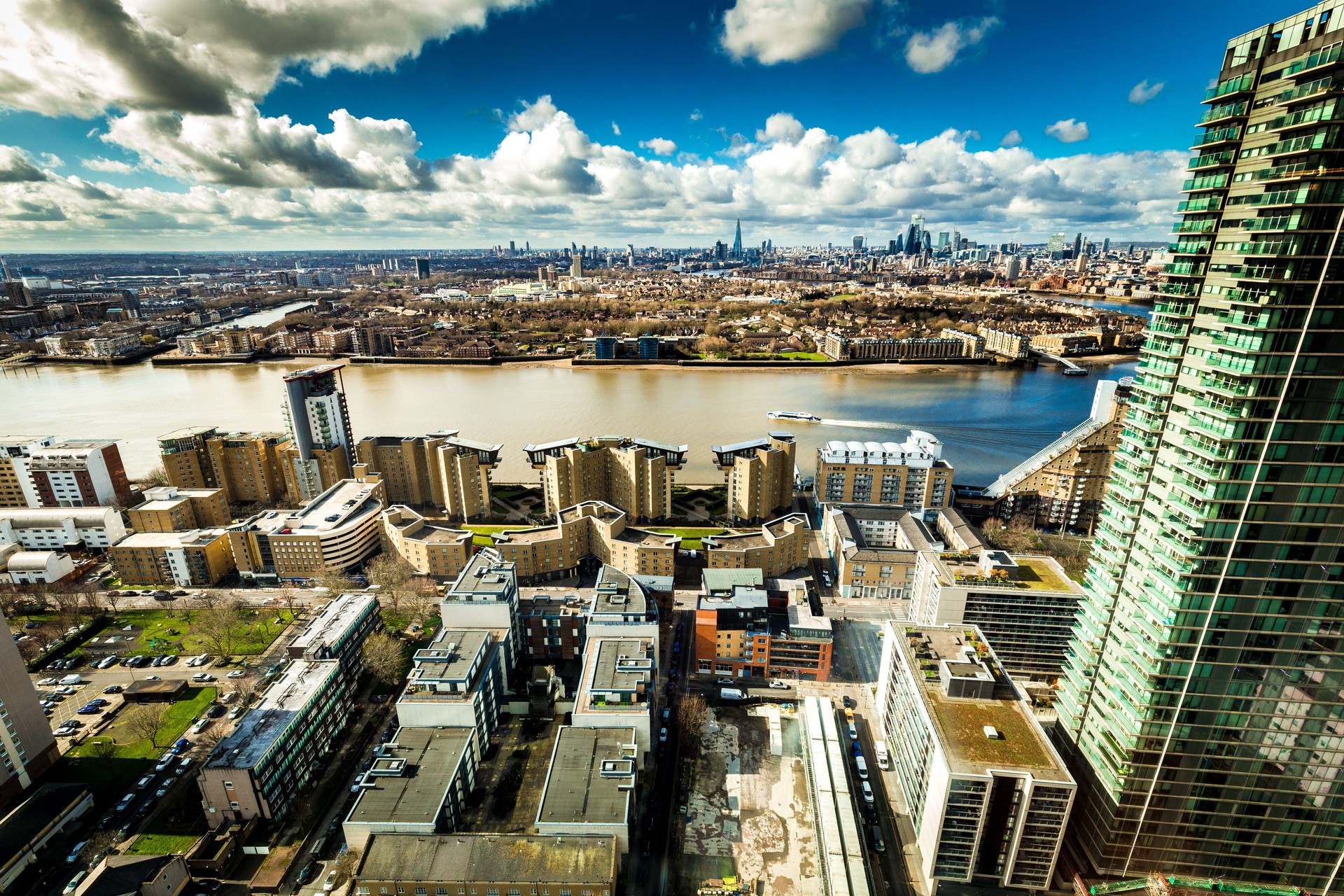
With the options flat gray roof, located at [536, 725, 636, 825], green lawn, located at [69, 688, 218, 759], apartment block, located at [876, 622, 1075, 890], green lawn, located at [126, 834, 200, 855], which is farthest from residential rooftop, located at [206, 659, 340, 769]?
apartment block, located at [876, 622, 1075, 890]

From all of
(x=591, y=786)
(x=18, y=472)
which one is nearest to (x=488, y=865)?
(x=591, y=786)

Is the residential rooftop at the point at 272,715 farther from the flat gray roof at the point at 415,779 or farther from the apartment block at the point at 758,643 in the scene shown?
the apartment block at the point at 758,643

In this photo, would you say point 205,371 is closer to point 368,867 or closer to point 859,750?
point 368,867

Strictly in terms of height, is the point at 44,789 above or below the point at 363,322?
below

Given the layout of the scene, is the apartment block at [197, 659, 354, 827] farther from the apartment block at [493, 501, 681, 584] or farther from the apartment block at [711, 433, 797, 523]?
the apartment block at [711, 433, 797, 523]

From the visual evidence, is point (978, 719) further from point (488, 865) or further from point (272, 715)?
point (272, 715)

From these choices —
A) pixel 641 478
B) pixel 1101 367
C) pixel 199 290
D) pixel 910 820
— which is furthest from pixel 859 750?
pixel 199 290
